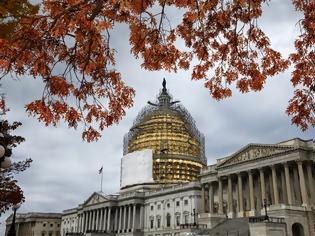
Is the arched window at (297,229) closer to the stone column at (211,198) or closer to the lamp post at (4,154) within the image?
the stone column at (211,198)

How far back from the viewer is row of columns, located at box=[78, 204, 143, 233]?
92.9 m

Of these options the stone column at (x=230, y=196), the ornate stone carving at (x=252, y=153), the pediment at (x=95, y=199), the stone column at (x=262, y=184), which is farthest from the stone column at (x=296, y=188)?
the pediment at (x=95, y=199)

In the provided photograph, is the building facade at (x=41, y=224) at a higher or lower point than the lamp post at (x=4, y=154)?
higher

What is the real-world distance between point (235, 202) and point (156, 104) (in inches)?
2056

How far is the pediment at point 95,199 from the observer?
102 m

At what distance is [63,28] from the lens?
32.3 ft

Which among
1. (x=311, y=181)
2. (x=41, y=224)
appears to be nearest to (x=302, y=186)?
(x=311, y=181)

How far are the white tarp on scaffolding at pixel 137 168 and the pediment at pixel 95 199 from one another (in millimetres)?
6046

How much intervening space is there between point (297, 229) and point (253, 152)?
545 inches

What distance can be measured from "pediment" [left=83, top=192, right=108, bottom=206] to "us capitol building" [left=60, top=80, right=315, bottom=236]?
172mm

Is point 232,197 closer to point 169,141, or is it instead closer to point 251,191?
point 251,191

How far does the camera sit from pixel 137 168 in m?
101

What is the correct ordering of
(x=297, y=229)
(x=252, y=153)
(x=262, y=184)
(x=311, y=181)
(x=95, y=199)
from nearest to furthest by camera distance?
(x=297, y=229) < (x=311, y=181) < (x=262, y=184) < (x=252, y=153) < (x=95, y=199)

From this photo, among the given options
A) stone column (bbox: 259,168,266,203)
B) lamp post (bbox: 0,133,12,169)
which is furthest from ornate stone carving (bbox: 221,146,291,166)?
lamp post (bbox: 0,133,12,169)
